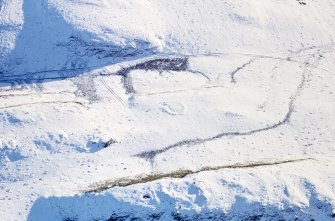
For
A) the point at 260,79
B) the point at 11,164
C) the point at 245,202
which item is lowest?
the point at 11,164

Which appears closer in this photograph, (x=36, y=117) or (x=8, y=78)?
(x=36, y=117)

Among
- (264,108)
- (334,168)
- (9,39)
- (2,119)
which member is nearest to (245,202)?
(334,168)

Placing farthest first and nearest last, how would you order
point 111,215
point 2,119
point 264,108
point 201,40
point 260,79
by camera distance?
point 201,40 → point 260,79 → point 264,108 → point 2,119 → point 111,215

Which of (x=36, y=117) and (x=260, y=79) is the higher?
(x=260, y=79)

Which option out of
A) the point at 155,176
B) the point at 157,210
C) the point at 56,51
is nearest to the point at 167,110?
the point at 155,176

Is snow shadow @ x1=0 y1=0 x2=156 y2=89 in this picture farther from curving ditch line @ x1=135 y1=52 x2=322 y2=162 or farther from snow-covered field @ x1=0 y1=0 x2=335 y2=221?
curving ditch line @ x1=135 y1=52 x2=322 y2=162

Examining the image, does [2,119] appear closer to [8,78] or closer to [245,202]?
[8,78]
